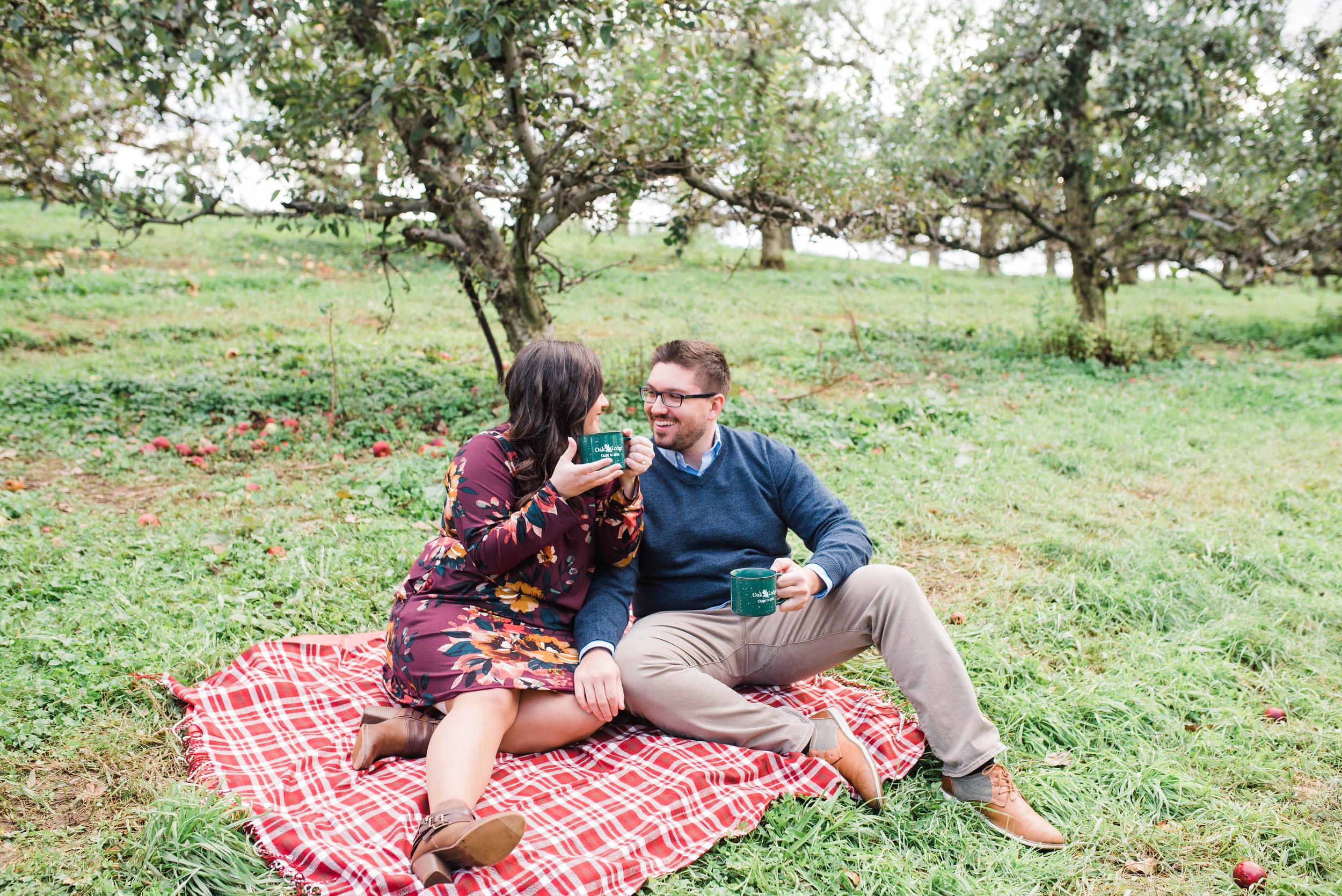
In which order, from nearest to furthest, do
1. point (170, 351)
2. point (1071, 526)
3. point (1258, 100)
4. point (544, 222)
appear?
point (1071, 526)
point (544, 222)
point (170, 351)
point (1258, 100)

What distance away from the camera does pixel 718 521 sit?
10.4 feet

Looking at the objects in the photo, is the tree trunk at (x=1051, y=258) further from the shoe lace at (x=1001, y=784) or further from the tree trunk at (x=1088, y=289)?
the shoe lace at (x=1001, y=784)

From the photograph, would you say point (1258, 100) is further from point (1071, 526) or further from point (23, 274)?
point (23, 274)

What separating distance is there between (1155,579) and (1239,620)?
18.2 inches

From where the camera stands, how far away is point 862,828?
8.64 ft

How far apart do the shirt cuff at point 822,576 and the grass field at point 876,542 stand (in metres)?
0.65

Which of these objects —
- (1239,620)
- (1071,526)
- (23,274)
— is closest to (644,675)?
(1239,620)

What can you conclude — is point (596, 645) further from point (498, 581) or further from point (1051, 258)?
point (1051, 258)

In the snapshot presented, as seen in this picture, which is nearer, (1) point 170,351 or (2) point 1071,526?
(2) point 1071,526

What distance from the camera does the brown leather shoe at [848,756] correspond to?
276cm

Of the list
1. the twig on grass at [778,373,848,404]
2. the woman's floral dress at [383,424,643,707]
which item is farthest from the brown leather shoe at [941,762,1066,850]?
the twig on grass at [778,373,848,404]

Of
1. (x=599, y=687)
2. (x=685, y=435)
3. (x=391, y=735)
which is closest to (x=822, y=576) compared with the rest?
(x=685, y=435)

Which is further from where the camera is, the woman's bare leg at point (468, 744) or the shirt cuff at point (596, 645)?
the shirt cuff at point (596, 645)

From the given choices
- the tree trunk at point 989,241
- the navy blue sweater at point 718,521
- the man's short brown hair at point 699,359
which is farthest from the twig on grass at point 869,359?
the man's short brown hair at point 699,359
